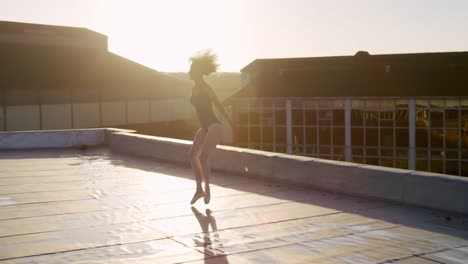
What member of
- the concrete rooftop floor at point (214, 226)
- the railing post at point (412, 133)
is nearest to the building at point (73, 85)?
the railing post at point (412, 133)

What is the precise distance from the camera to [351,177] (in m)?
9.67

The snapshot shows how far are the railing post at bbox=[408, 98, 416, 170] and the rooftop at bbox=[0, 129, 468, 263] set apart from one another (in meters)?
33.2

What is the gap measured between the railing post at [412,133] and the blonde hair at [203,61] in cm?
3607

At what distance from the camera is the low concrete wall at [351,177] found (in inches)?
327

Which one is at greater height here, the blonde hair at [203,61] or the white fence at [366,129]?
the blonde hair at [203,61]

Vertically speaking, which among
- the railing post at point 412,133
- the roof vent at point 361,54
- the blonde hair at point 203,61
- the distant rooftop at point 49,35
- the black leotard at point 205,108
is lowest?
the railing post at point 412,133

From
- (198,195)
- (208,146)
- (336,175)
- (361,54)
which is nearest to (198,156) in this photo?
(208,146)


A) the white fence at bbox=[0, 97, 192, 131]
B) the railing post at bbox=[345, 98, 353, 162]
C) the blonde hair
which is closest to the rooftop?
the blonde hair

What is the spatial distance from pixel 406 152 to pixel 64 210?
123 ft

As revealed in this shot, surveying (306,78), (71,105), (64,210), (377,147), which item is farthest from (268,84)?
(64,210)

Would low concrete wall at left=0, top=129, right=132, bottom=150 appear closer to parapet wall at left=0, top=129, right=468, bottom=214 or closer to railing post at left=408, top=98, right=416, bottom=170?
parapet wall at left=0, top=129, right=468, bottom=214

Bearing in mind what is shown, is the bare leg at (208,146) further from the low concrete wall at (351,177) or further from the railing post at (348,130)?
the railing post at (348,130)

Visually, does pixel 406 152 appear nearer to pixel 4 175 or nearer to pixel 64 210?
pixel 4 175

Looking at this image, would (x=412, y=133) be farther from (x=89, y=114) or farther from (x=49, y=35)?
(x=49, y=35)
